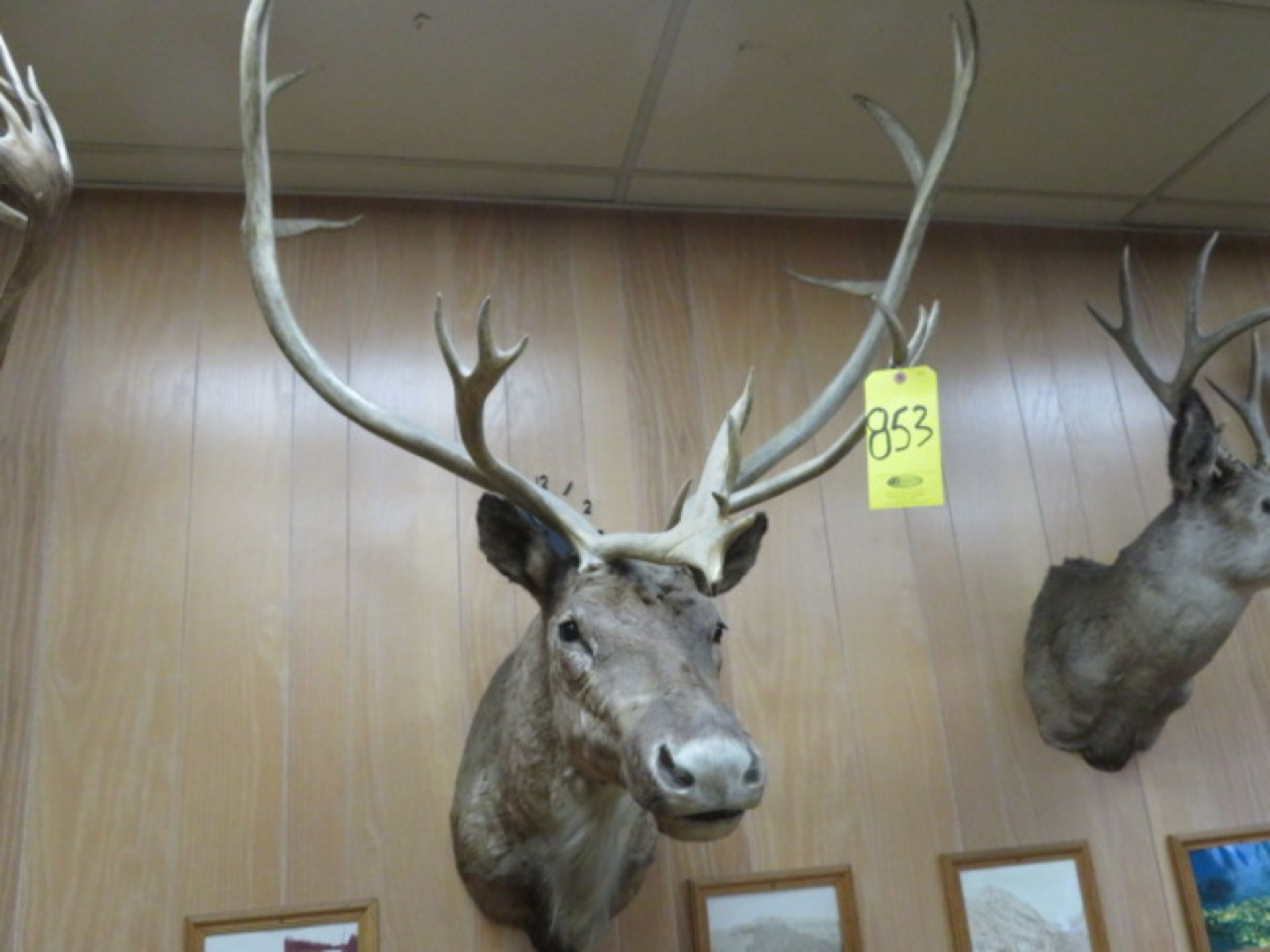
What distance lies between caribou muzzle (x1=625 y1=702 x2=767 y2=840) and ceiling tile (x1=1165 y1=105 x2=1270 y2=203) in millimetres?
1856

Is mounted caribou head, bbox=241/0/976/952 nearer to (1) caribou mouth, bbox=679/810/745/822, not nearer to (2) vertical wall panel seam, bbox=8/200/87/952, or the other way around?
(1) caribou mouth, bbox=679/810/745/822

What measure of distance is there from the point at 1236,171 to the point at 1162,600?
108 centimetres

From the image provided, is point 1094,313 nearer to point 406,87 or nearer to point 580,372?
point 580,372

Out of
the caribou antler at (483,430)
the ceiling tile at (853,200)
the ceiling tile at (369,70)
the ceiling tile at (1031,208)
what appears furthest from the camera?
the ceiling tile at (1031,208)

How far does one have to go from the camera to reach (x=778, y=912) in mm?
1788

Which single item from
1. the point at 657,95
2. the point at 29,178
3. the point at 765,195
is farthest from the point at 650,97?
the point at 29,178

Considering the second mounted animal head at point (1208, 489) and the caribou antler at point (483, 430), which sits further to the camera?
the second mounted animal head at point (1208, 489)

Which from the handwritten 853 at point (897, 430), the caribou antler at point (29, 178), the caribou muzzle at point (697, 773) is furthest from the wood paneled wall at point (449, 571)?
the caribou muzzle at point (697, 773)

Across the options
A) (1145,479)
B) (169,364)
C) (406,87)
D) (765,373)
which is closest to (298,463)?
(169,364)

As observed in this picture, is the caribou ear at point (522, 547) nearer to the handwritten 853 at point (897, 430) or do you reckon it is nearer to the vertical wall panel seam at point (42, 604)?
the handwritten 853 at point (897, 430)

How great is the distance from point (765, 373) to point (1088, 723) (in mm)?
931

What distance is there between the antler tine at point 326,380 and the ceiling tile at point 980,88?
75cm

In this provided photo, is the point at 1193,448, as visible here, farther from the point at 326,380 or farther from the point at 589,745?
the point at 326,380

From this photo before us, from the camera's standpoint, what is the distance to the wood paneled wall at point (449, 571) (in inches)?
66.0
